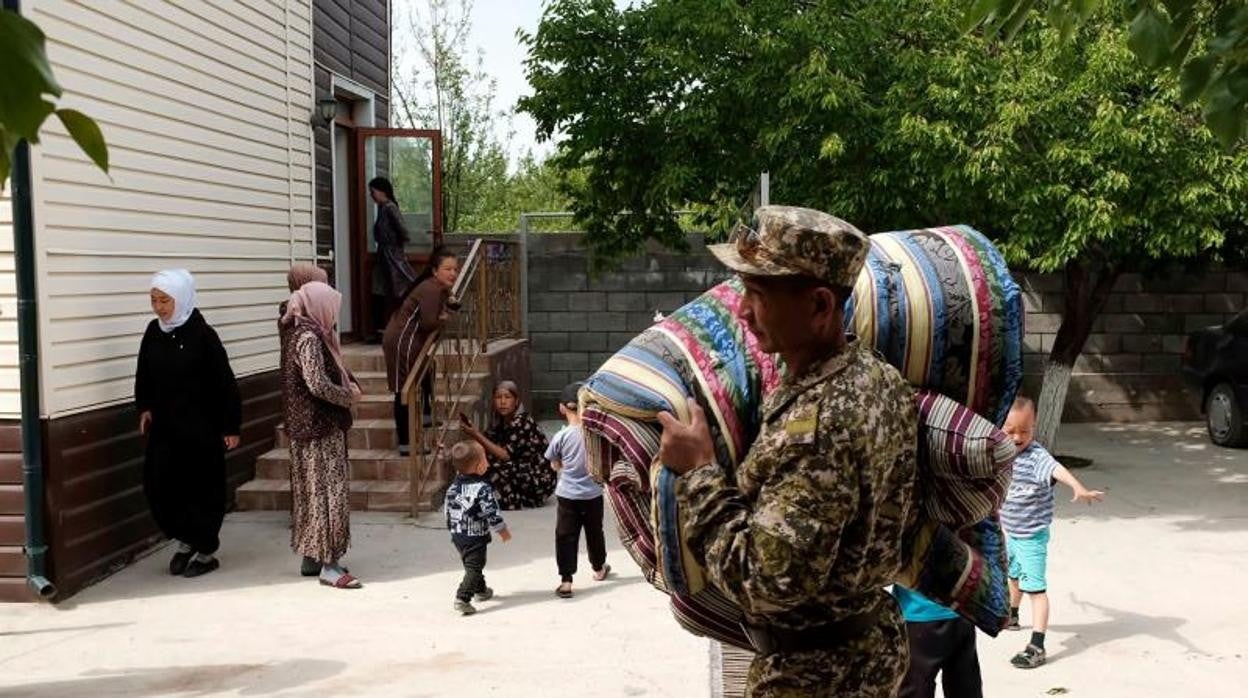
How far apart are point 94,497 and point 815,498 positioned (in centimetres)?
574

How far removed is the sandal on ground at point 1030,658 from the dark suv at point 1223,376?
7.43 m

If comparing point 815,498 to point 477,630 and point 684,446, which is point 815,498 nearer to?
point 684,446

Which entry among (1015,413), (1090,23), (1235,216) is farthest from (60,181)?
(1235,216)

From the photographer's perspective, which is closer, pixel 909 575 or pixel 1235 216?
pixel 909 575

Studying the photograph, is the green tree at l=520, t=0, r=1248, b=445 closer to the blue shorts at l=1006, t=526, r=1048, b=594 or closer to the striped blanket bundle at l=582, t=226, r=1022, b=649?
the blue shorts at l=1006, t=526, r=1048, b=594

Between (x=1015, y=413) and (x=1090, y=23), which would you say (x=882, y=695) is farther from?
(x=1090, y=23)

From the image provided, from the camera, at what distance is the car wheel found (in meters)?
11.6

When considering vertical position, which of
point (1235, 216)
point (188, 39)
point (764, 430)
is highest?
point (188, 39)

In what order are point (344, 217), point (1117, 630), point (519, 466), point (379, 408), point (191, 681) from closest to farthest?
1. point (191, 681)
2. point (1117, 630)
3. point (519, 466)
4. point (379, 408)
5. point (344, 217)

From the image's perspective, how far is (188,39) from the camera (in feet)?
26.6

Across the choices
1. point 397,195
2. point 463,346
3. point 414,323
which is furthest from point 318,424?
point 397,195

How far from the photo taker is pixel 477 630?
5.92 meters

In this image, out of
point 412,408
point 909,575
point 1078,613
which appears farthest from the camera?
point 412,408

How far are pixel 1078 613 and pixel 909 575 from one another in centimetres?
412
